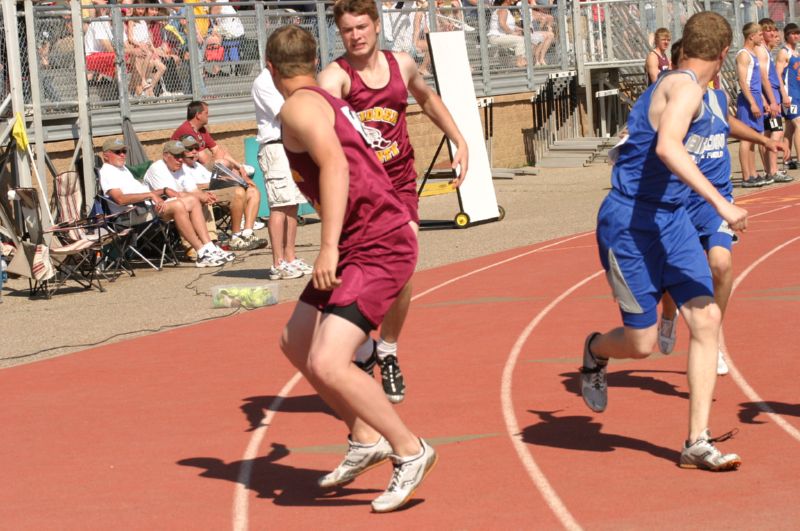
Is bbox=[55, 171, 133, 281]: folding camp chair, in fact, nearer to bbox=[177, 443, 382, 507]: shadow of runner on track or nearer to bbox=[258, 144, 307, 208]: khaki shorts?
bbox=[258, 144, 307, 208]: khaki shorts

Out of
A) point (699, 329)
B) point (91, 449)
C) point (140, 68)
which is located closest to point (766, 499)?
point (699, 329)

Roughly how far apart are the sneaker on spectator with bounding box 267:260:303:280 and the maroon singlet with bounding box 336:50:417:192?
5070mm

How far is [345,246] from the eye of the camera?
544cm

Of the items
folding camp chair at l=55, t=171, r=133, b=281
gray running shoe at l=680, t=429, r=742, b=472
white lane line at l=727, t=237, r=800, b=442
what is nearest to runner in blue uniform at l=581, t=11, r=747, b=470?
A: gray running shoe at l=680, t=429, r=742, b=472

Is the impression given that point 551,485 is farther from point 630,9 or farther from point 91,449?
point 630,9

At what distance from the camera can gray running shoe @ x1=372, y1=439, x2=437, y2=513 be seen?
5.42m

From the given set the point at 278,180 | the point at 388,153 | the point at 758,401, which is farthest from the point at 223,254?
the point at 758,401

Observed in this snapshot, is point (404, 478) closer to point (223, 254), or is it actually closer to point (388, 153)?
point (388, 153)

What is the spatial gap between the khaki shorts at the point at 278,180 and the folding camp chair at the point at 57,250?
1776 mm

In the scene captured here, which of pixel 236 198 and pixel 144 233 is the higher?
pixel 236 198

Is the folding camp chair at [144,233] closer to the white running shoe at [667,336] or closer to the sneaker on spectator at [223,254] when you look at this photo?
the sneaker on spectator at [223,254]

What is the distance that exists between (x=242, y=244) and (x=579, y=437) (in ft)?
30.5

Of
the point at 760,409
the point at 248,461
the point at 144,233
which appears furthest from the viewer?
the point at 144,233

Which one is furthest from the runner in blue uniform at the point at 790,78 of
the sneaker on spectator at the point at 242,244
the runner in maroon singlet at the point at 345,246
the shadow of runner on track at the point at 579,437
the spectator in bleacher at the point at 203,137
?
the runner in maroon singlet at the point at 345,246
